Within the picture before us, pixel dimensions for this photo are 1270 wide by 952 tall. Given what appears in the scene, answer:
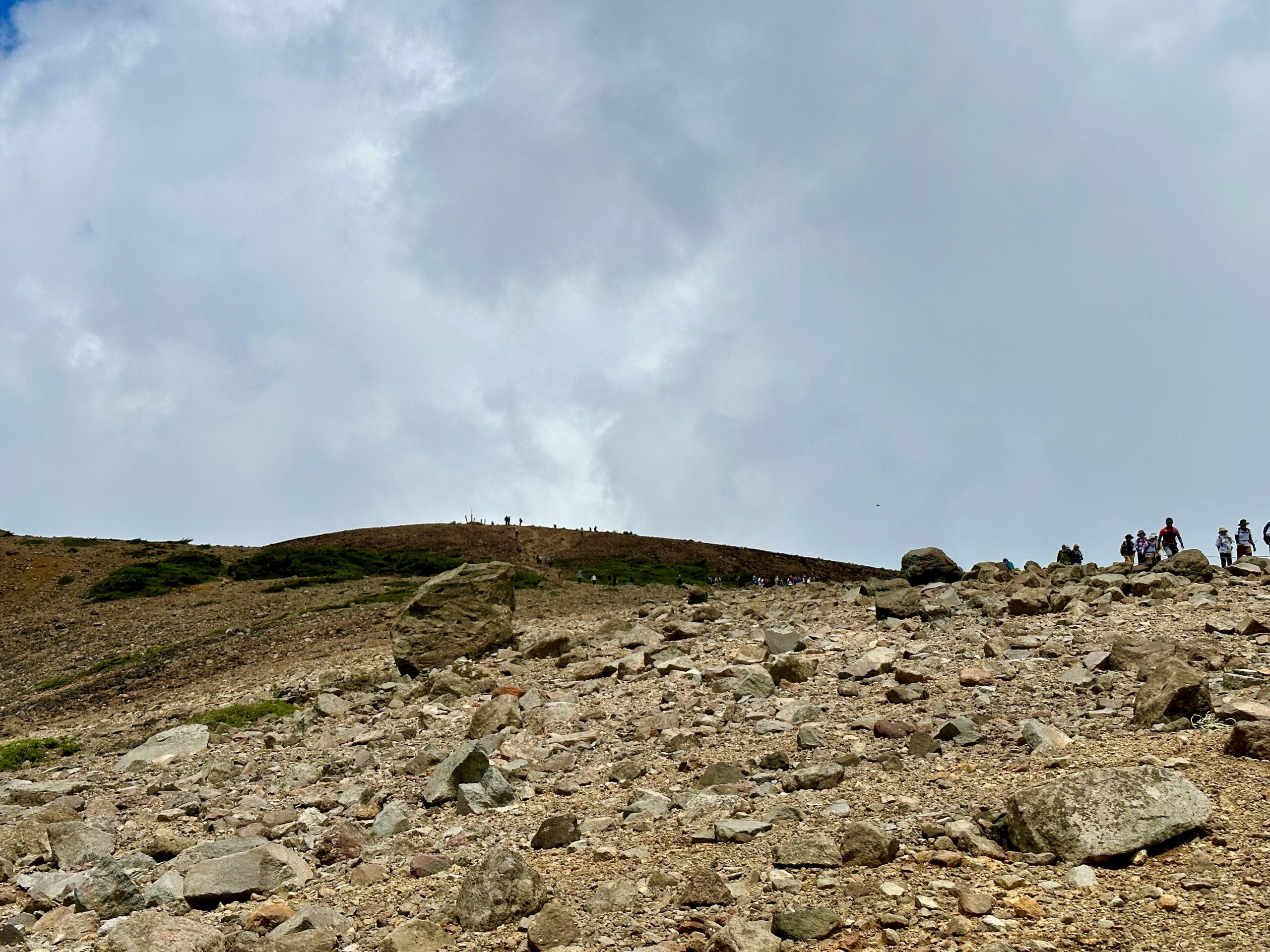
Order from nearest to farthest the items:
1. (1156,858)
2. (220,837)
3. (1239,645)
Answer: (1156,858), (220,837), (1239,645)

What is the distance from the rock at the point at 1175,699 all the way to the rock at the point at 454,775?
603 cm

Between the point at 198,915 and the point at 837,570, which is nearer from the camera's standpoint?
the point at 198,915

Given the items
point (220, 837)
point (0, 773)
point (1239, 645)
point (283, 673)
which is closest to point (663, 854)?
point (220, 837)

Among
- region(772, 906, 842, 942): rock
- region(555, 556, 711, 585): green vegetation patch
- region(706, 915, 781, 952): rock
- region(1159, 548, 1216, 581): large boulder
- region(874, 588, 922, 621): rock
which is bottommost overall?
region(706, 915, 781, 952): rock

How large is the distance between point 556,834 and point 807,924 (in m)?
2.68

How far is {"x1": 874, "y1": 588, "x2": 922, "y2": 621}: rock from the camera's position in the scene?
51.4 ft

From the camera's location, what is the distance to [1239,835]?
5703 millimetres

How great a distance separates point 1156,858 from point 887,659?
6498 millimetres

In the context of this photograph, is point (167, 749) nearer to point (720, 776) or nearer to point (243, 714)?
point (243, 714)

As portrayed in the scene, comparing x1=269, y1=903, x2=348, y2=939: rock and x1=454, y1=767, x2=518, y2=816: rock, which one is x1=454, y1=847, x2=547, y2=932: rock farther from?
x1=454, y1=767, x2=518, y2=816: rock

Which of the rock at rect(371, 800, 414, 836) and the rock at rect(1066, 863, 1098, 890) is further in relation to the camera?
the rock at rect(371, 800, 414, 836)

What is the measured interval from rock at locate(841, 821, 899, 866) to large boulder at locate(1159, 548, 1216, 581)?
13.5 meters

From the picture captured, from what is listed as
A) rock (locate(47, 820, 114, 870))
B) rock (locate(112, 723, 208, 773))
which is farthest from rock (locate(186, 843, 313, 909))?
rock (locate(112, 723, 208, 773))

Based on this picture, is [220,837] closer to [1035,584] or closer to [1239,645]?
[1239,645]
